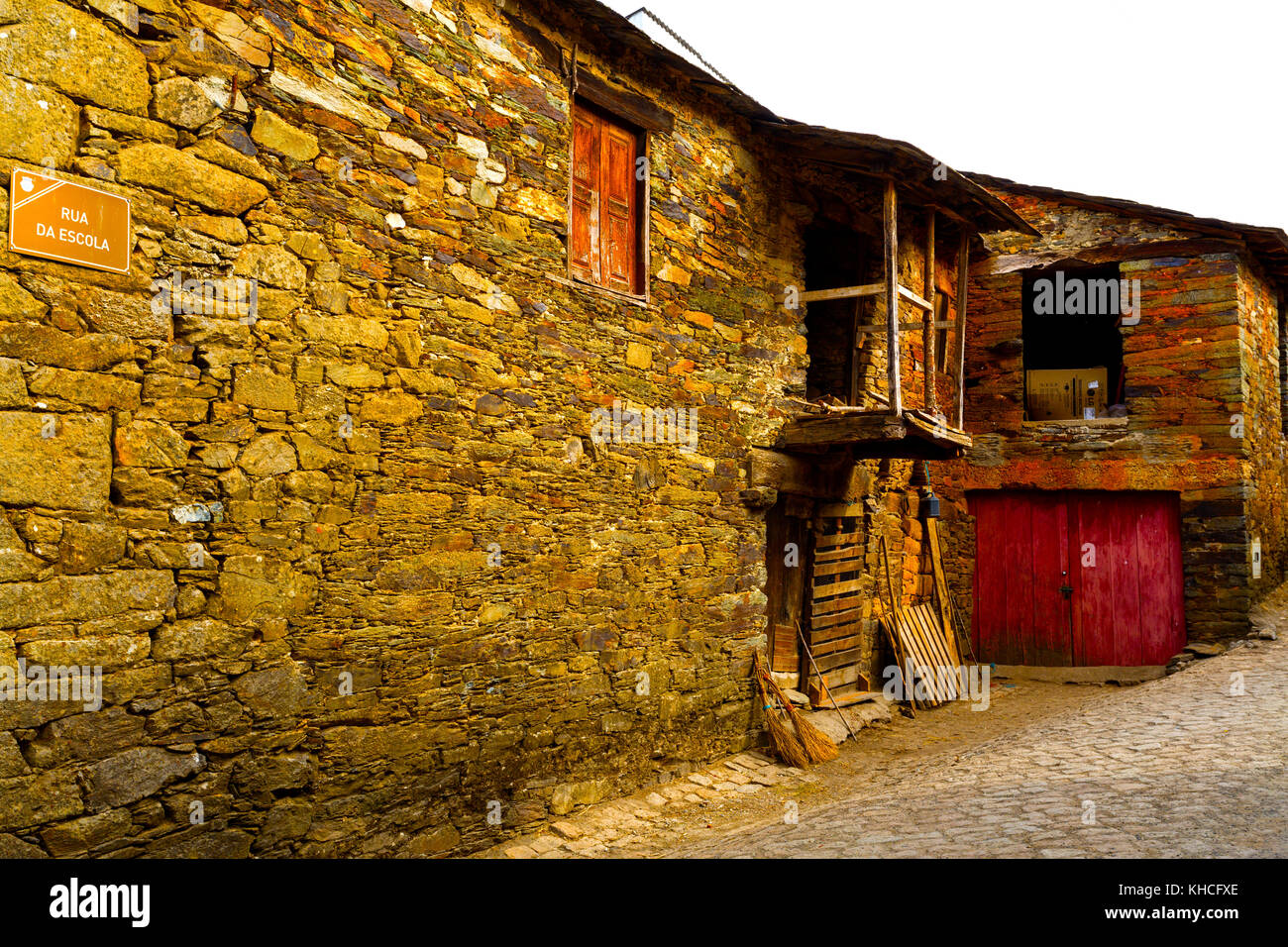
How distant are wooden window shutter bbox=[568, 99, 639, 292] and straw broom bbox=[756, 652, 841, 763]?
3478mm

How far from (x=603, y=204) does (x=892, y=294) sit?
7.99 feet

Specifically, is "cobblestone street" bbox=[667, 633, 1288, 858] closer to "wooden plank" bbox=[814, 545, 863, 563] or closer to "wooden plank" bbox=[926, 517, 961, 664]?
"wooden plank" bbox=[814, 545, 863, 563]

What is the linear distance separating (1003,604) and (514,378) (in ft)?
25.9

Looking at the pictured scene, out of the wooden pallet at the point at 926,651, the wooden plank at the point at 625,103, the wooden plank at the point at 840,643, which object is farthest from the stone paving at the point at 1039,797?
the wooden plank at the point at 625,103

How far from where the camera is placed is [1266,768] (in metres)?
4.96

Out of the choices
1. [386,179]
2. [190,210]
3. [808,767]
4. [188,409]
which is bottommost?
[808,767]

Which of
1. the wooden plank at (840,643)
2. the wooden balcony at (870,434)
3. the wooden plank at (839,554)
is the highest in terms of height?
the wooden balcony at (870,434)

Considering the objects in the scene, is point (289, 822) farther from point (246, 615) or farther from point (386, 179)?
point (386, 179)

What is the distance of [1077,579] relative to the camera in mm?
10211

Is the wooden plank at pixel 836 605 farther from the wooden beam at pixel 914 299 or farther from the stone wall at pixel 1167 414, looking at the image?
the wooden beam at pixel 914 299

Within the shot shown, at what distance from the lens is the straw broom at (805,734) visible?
277 inches

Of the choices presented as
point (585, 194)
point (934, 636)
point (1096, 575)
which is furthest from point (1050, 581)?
point (585, 194)

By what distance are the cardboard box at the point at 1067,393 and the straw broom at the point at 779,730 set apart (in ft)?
19.2
